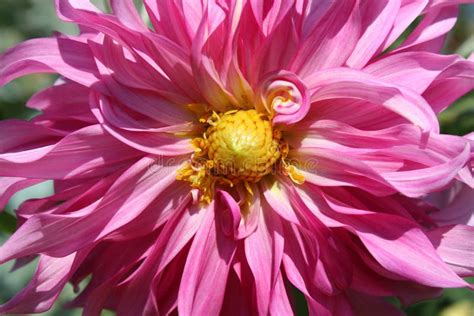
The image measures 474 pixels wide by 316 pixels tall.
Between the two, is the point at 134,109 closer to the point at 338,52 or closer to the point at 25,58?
the point at 25,58

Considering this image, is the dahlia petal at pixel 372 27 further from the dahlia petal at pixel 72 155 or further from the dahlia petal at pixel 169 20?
the dahlia petal at pixel 72 155

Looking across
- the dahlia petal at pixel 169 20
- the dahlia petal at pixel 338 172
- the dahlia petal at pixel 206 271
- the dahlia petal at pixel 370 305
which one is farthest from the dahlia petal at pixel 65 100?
the dahlia petal at pixel 370 305

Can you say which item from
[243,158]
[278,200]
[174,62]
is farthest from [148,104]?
[278,200]

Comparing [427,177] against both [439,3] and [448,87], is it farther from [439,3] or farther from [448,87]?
[439,3]

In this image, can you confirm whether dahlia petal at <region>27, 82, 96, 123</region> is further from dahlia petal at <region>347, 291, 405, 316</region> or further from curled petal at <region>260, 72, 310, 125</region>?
dahlia petal at <region>347, 291, 405, 316</region>

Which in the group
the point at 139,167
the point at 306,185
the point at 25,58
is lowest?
the point at 306,185

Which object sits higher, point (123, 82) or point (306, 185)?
point (123, 82)

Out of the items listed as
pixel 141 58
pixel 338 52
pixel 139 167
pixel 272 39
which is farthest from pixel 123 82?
pixel 338 52

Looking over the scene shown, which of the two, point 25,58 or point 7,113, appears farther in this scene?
point 7,113
